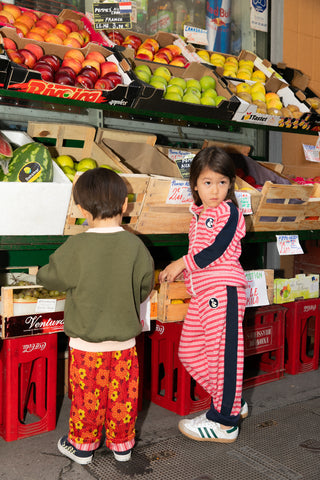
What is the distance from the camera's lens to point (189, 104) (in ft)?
10.3

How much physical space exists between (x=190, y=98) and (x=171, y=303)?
4.46 ft

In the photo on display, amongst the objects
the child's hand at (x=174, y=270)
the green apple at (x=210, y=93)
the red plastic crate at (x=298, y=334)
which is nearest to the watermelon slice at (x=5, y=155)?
the child's hand at (x=174, y=270)

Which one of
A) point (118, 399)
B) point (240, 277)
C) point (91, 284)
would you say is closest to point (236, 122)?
point (240, 277)

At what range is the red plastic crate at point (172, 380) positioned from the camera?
2951 mm

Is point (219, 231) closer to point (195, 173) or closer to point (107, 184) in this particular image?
point (195, 173)

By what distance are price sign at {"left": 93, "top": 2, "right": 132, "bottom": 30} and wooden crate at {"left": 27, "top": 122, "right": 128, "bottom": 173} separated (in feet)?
2.23

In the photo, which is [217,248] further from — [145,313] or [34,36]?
[34,36]

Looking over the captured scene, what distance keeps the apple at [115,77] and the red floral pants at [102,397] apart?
1.57m

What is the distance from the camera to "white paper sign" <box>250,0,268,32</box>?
16.2 feet

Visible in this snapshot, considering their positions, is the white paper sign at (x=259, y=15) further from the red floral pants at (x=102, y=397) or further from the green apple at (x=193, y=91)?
the red floral pants at (x=102, y=397)

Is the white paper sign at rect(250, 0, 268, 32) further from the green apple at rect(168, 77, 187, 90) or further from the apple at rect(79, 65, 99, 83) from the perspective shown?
the apple at rect(79, 65, 99, 83)

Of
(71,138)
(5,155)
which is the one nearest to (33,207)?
(5,155)

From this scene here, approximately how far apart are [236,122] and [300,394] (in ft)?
5.97

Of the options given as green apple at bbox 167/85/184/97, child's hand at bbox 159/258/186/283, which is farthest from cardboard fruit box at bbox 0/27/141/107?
child's hand at bbox 159/258/186/283
